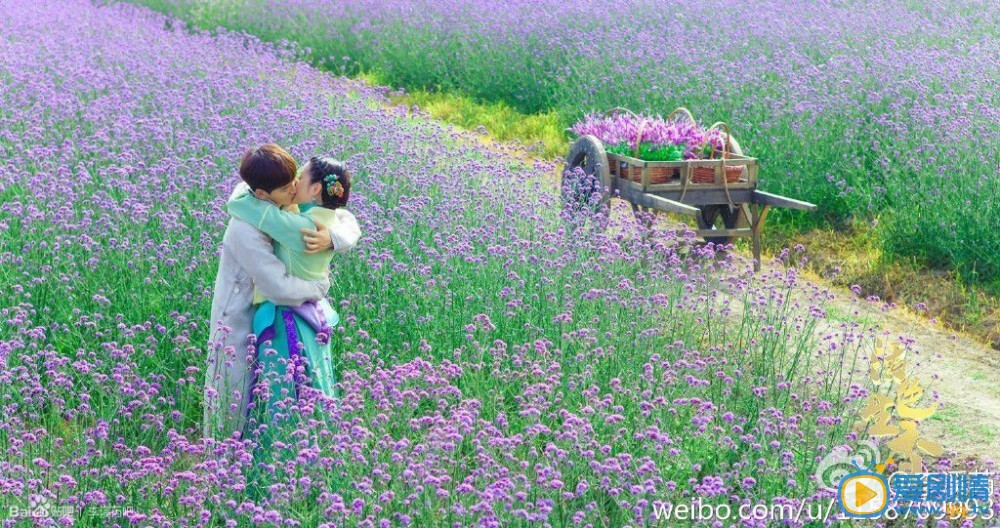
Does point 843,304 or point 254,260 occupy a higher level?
point 254,260

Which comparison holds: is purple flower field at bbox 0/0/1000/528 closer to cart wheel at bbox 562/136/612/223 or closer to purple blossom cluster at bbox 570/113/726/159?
cart wheel at bbox 562/136/612/223

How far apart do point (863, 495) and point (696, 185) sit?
368cm

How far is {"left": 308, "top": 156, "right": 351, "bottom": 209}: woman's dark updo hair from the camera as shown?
412cm

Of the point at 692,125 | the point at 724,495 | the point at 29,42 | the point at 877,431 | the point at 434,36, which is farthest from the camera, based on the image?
the point at 434,36

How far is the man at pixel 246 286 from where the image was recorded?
158 inches

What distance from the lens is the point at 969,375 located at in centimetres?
585

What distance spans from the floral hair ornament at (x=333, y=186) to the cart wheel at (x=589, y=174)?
9.44 ft

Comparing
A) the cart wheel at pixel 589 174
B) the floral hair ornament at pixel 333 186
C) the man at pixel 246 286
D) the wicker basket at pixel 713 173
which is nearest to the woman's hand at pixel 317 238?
the man at pixel 246 286

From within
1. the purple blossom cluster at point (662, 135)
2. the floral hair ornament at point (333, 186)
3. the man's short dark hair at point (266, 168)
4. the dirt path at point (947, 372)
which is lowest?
the dirt path at point (947, 372)

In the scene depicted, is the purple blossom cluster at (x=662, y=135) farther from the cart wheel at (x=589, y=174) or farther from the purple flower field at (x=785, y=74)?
the purple flower field at (x=785, y=74)

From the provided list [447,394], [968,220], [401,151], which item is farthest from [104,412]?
[968,220]

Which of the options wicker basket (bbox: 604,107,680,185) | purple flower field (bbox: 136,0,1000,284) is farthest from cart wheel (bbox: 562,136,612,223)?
purple flower field (bbox: 136,0,1000,284)

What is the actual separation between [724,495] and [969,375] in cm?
277

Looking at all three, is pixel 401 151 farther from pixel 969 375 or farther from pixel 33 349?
pixel 969 375
